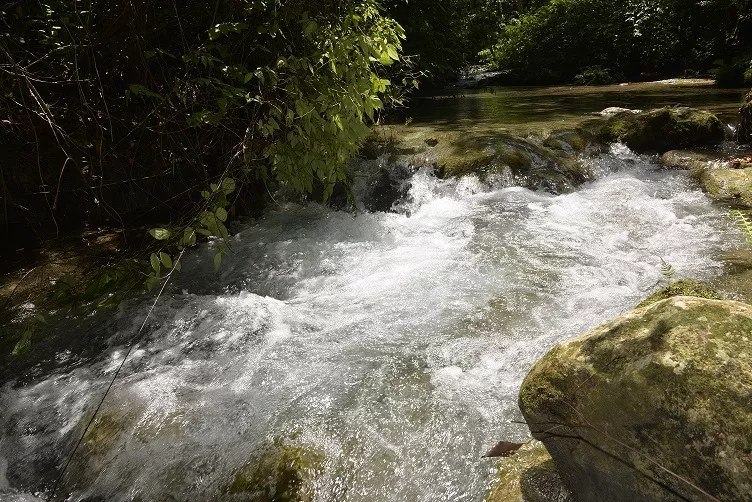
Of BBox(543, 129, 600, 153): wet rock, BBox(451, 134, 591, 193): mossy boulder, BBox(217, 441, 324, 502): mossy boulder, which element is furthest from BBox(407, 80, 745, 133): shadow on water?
BBox(217, 441, 324, 502): mossy boulder

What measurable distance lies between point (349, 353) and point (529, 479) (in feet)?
4.40

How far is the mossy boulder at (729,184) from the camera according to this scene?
5.14 meters

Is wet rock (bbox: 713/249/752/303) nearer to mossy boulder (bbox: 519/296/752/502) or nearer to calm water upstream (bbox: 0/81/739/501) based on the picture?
calm water upstream (bbox: 0/81/739/501)

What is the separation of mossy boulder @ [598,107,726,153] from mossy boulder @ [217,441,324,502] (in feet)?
23.3

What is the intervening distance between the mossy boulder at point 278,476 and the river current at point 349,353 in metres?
0.04

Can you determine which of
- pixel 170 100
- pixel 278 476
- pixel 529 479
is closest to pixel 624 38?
pixel 170 100

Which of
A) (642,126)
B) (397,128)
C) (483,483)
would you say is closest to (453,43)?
(397,128)

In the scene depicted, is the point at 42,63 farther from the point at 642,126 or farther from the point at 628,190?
the point at 642,126

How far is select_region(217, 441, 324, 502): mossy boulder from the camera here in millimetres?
1979

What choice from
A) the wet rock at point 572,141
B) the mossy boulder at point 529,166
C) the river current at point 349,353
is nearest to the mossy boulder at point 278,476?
the river current at point 349,353

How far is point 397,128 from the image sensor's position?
8195mm

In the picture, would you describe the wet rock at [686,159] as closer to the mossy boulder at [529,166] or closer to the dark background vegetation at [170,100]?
the mossy boulder at [529,166]

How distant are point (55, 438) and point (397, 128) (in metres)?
6.89

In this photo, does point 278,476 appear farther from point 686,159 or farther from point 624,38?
point 624,38
